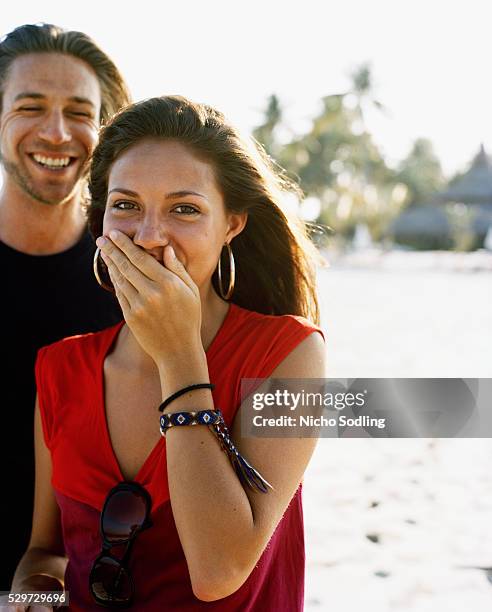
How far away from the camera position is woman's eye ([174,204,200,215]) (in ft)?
7.13

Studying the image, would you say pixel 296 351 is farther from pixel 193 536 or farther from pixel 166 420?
pixel 193 536

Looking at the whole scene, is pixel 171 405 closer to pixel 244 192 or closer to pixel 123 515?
pixel 123 515

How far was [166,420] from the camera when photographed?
1965mm

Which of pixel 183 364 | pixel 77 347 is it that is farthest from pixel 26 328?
pixel 183 364

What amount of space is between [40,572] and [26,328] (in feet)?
4.46

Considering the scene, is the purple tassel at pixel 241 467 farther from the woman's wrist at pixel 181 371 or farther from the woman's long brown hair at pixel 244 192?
the woman's long brown hair at pixel 244 192

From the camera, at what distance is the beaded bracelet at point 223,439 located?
76.1 inches

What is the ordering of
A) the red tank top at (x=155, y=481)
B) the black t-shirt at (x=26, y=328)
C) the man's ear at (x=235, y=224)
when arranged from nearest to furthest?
the red tank top at (x=155, y=481) → the man's ear at (x=235, y=224) → the black t-shirt at (x=26, y=328)

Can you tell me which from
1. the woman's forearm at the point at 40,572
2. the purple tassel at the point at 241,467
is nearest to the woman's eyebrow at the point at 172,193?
the purple tassel at the point at 241,467

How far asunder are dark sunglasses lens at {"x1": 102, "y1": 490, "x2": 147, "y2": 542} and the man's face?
1796 mm

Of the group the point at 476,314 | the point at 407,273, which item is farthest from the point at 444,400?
the point at 407,273

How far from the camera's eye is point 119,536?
207 centimetres

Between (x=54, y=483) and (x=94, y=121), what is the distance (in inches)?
75.7

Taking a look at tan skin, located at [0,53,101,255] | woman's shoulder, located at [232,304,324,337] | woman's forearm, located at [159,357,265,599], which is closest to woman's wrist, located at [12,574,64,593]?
woman's forearm, located at [159,357,265,599]
